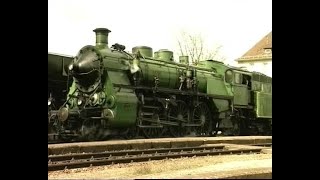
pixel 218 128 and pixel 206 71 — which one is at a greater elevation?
pixel 206 71

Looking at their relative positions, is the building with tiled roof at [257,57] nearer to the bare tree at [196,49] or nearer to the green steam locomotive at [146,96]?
the bare tree at [196,49]

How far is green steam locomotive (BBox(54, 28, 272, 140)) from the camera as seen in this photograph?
1382cm

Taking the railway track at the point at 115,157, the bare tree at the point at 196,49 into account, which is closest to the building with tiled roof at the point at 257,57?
the bare tree at the point at 196,49

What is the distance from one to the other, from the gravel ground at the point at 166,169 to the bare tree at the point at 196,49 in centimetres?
3171

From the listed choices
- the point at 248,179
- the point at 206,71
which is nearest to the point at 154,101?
the point at 206,71

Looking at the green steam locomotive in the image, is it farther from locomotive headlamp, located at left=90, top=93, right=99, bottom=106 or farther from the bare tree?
the bare tree

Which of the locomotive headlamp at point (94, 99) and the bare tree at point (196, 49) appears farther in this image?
the bare tree at point (196, 49)

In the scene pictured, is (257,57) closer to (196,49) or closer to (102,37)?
(196,49)

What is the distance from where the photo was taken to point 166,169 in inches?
369

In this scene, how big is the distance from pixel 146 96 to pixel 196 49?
2820 centimetres

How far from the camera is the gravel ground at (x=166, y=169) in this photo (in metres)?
8.24
